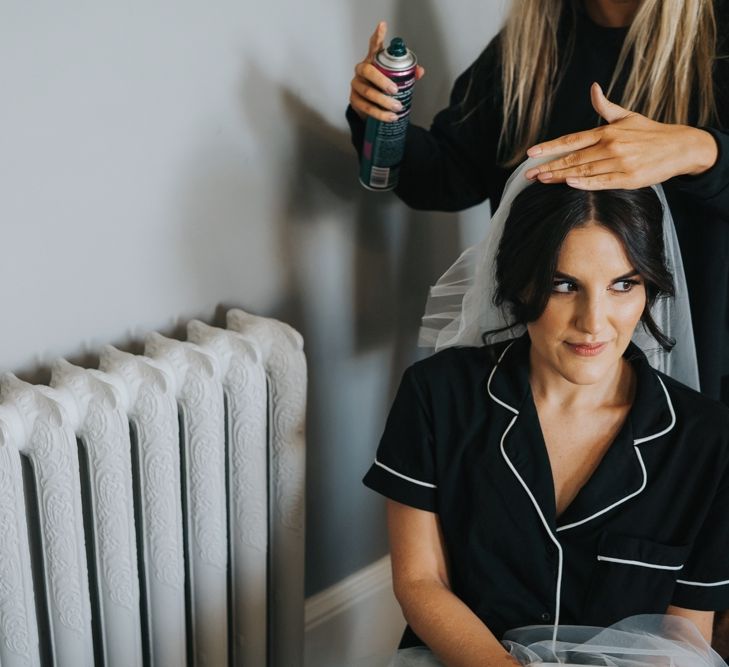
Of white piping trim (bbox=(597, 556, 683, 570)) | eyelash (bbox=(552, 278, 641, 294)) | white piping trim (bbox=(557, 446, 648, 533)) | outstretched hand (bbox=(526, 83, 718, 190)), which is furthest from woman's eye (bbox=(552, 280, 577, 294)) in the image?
white piping trim (bbox=(597, 556, 683, 570))

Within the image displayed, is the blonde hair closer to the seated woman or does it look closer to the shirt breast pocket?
the seated woman

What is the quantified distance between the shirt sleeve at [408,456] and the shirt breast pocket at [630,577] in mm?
213

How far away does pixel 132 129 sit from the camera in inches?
47.5

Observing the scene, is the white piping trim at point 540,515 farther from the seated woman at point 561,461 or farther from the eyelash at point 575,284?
the eyelash at point 575,284

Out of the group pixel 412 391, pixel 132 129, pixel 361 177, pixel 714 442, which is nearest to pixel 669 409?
pixel 714 442

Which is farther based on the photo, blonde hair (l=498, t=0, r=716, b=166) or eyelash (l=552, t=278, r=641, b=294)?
blonde hair (l=498, t=0, r=716, b=166)

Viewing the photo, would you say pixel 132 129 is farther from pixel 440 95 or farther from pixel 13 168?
pixel 440 95

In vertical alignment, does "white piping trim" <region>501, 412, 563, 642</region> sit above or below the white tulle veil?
below

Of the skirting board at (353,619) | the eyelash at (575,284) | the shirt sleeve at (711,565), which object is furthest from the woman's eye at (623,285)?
the skirting board at (353,619)

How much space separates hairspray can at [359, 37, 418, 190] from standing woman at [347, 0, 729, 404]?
0.02m

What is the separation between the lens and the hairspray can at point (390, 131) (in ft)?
4.00

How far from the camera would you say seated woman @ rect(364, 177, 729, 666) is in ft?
3.59

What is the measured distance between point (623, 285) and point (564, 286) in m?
0.07

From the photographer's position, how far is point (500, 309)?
124cm
